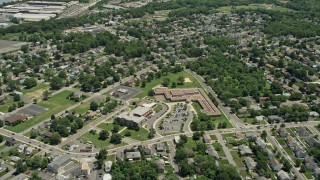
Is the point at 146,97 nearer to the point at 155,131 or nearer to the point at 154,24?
the point at 155,131

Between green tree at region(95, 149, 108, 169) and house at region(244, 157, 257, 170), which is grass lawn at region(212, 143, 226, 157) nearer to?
house at region(244, 157, 257, 170)

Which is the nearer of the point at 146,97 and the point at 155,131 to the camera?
the point at 155,131

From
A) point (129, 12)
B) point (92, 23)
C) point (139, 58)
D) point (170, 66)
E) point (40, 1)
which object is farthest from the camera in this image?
point (40, 1)

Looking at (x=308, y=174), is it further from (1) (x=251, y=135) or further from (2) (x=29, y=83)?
(2) (x=29, y=83)

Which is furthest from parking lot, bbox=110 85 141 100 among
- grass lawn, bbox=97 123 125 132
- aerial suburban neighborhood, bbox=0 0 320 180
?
grass lawn, bbox=97 123 125 132

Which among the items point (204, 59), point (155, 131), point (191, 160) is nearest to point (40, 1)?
point (204, 59)

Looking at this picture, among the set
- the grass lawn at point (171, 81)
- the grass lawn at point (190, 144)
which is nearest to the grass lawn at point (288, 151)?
the grass lawn at point (190, 144)
